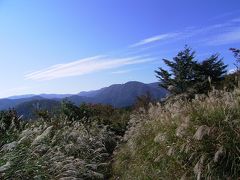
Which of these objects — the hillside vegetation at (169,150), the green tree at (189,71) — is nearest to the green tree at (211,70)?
the green tree at (189,71)

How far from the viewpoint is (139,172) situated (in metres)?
7.82

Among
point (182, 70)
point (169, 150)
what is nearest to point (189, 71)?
point (182, 70)

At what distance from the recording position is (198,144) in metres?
6.31

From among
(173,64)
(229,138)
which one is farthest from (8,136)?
(173,64)

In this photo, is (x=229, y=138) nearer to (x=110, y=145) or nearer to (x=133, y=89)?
(x=110, y=145)

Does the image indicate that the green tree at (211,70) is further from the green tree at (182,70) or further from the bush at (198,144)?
the bush at (198,144)

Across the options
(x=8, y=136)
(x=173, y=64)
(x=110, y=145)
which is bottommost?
(x=110, y=145)

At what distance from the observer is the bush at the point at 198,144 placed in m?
5.91

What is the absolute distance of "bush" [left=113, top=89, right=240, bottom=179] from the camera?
19.4 feet

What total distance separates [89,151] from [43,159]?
3243 mm

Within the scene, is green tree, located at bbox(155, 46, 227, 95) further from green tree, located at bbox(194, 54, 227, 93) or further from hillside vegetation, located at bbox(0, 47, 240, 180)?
hillside vegetation, located at bbox(0, 47, 240, 180)

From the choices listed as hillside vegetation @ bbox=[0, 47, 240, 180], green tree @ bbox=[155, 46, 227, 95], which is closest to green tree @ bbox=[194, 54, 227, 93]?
green tree @ bbox=[155, 46, 227, 95]

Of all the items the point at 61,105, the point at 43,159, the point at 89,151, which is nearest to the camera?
the point at 43,159

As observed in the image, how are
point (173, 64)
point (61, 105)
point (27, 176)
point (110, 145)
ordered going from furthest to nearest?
point (173, 64), point (61, 105), point (110, 145), point (27, 176)
